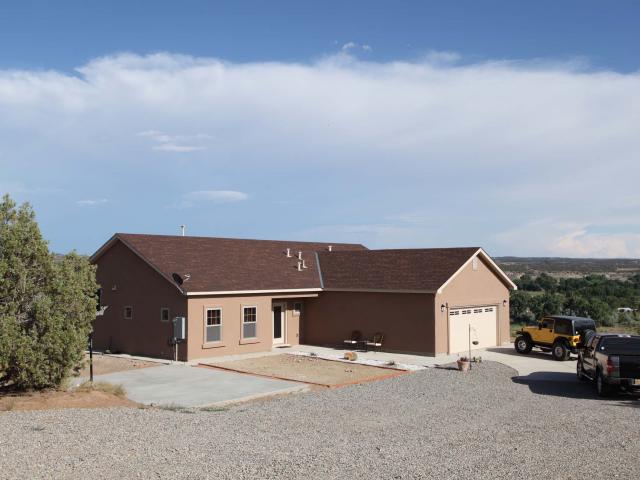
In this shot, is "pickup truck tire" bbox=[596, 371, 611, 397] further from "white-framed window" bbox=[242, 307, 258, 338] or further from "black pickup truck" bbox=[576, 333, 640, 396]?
→ "white-framed window" bbox=[242, 307, 258, 338]

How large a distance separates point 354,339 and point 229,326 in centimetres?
556

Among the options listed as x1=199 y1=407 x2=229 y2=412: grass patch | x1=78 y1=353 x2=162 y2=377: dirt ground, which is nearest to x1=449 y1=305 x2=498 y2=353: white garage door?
x1=78 y1=353 x2=162 y2=377: dirt ground

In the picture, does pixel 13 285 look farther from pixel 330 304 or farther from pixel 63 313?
pixel 330 304

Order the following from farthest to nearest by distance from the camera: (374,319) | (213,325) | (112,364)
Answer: (374,319), (213,325), (112,364)

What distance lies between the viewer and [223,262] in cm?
2711

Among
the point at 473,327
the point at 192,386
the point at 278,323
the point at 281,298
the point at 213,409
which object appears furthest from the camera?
the point at 278,323

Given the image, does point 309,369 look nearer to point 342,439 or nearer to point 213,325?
point 213,325

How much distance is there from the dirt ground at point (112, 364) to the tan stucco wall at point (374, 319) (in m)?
8.26

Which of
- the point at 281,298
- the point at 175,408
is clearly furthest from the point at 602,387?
the point at 281,298

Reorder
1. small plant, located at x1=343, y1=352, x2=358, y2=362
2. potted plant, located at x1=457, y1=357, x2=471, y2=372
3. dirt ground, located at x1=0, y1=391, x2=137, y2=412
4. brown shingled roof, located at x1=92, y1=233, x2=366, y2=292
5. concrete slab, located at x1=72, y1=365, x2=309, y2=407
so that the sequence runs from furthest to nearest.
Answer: brown shingled roof, located at x1=92, y1=233, x2=366, y2=292 → small plant, located at x1=343, y1=352, x2=358, y2=362 → potted plant, located at x1=457, y1=357, x2=471, y2=372 → concrete slab, located at x1=72, y1=365, x2=309, y2=407 → dirt ground, located at x1=0, y1=391, x2=137, y2=412

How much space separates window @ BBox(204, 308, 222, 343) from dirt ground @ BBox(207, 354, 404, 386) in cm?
152

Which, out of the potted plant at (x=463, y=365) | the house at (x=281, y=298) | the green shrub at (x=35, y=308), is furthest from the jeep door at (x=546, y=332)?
the green shrub at (x=35, y=308)

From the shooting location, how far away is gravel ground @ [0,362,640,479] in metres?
Answer: 9.19

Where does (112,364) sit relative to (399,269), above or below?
below
